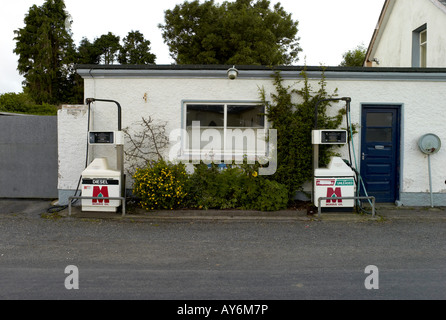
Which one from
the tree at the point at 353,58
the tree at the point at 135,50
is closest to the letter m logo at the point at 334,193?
the tree at the point at 353,58

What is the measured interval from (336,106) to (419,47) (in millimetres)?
6817

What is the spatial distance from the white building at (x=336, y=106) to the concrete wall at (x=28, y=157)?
86cm

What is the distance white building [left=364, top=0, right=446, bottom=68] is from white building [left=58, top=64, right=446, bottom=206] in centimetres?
382

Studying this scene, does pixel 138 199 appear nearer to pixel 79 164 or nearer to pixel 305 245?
pixel 79 164

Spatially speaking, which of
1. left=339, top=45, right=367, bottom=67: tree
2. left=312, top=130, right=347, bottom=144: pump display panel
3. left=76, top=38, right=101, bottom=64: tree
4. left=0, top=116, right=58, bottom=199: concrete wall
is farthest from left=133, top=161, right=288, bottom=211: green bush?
left=76, top=38, right=101, bottom=64: tree

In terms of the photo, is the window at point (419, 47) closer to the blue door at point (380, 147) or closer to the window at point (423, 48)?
the window at point (423, 48)

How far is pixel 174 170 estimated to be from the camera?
291 inches

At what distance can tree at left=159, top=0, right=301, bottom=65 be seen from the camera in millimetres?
23672

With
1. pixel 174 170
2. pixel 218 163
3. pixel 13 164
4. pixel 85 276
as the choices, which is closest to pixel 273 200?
pixel 218 163

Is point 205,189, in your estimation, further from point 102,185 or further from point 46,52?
point 46,52

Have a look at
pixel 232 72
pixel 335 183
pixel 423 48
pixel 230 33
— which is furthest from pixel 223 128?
pixel 230 33

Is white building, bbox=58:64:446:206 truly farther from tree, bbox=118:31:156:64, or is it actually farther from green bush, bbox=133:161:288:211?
tree, bbox=118:31:156:64

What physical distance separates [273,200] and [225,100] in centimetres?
261

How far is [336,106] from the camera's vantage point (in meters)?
7.99
